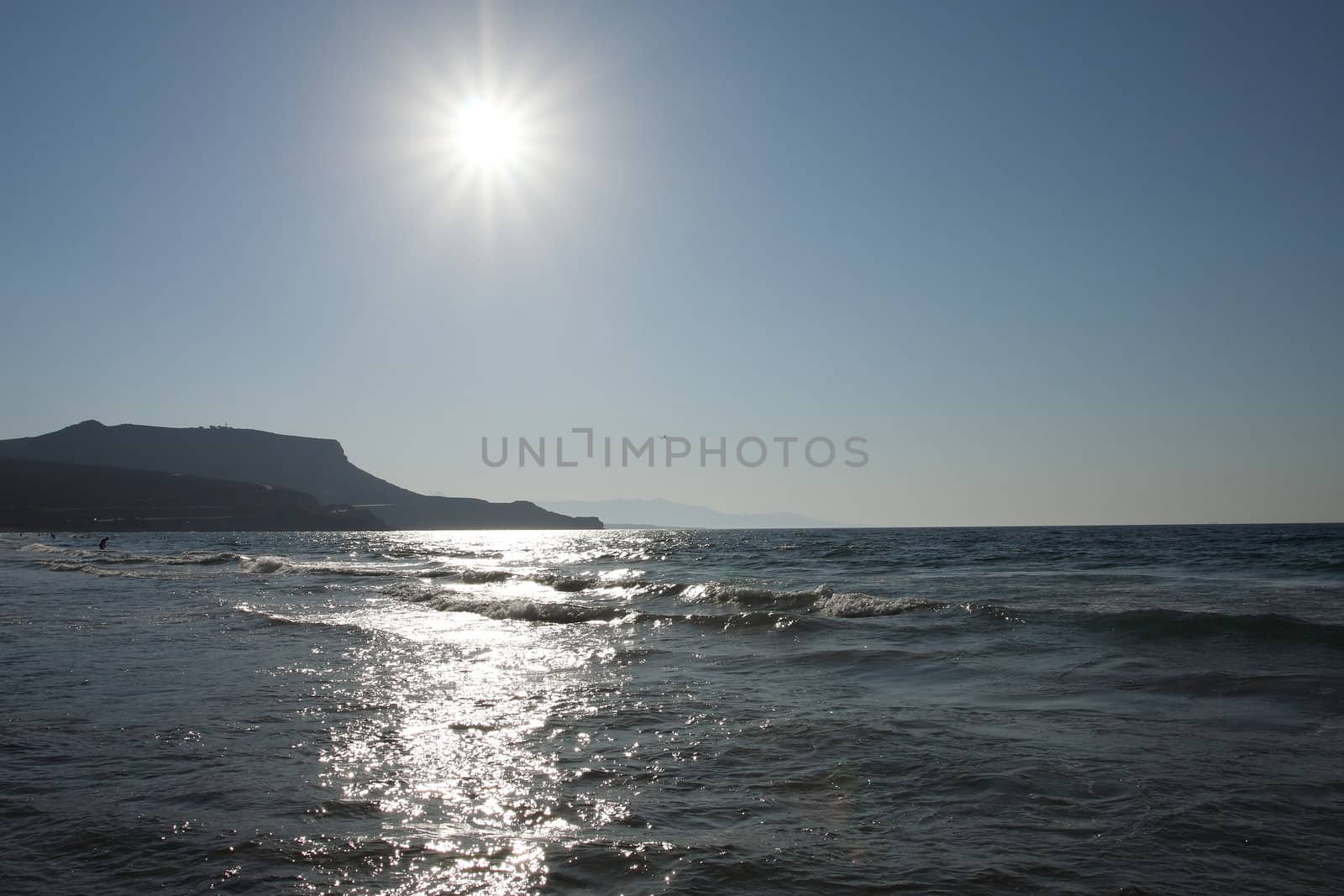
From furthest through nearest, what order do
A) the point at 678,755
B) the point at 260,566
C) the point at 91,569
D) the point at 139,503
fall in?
the point at 139,503 → the point at 260,566 → the point at 91,569 → the point at 678,755

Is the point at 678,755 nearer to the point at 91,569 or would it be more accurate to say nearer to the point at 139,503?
the point at 91,569

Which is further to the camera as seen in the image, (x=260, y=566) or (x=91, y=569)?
(x=260, y=566)

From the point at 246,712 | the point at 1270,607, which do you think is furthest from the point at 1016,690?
the point at 1270,607

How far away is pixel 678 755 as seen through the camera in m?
6.87

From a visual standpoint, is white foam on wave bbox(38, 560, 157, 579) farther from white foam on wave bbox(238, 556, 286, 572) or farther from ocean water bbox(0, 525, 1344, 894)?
ocean water bbox(0, 525, 1344, 894)

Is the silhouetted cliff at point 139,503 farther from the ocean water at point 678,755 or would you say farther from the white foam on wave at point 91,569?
the ocean water at point 678,755

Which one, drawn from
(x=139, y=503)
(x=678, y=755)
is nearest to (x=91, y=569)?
(x=678, y=755)

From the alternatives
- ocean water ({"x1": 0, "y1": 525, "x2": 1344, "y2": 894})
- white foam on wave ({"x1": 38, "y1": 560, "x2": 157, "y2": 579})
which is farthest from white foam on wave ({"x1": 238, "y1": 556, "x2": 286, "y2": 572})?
ocean water ({"x1": 0, "y1": 525, "x2": 1344, "y2": 894})

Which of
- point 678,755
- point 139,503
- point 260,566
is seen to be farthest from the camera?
point 139,503

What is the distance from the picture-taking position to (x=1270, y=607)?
58.6 feet

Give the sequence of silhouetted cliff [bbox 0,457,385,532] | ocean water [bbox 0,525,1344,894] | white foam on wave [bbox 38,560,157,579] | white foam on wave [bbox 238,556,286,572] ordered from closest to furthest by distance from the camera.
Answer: ocean water [bbox 0,525,1344,894], white foam on wave [bbox 38,560,157,579], white foam on wave [bbox 238,556,286,572], silhouetted cliff [bbox 0,457,385,532]

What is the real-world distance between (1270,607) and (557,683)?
16.6 meters

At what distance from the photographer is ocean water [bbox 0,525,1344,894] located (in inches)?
178

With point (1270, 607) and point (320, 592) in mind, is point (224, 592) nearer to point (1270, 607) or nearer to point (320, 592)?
point (320, 592)
